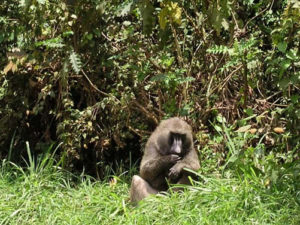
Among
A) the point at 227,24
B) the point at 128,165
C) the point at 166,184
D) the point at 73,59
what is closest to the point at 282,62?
the point at 227,24

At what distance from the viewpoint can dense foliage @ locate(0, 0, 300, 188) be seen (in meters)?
6.23

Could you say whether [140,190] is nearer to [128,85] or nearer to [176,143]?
[176,143]

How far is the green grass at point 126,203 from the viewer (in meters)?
4.65

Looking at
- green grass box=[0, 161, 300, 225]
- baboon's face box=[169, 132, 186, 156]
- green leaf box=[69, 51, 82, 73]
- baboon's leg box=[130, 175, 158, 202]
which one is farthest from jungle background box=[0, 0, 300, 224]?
baboon's leg box=[130, 175, 158, 202]

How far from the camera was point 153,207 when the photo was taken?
16.7ft

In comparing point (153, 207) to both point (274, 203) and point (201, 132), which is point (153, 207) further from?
point (201, 132)

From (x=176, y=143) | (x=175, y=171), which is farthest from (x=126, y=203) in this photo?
(x=176, y=143)

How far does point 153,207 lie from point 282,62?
1.67m

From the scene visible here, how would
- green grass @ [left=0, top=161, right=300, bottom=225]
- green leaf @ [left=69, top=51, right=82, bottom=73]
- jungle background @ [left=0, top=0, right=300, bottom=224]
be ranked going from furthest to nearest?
jungle background @ [left=0, top=0, right=300, bottom=224]
green leaf @ [left=69, top=51, right=82, bottom=73]
green grass @ [left=0, top=161, right=300, bottom=225]

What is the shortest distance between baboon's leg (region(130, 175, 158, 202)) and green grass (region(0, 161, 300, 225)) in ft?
0.36

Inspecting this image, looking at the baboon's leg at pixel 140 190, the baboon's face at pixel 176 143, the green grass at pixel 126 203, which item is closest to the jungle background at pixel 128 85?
the green grass at pixel 126 203

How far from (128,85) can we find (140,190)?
1672 mm

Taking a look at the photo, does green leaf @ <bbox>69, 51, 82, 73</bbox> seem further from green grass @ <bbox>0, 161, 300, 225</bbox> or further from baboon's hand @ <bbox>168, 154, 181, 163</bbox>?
baboon's hand @ <bbox>168, 154, 181, 163</bbox>

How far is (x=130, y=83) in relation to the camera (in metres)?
6.88
